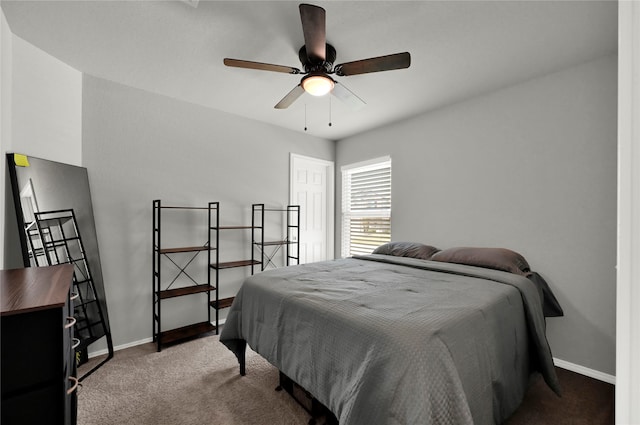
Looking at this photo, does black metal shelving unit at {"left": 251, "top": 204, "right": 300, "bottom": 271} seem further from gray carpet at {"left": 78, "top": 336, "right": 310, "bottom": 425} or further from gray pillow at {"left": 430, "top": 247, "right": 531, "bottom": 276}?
gray pillow at {"left": 430, "top": 247, "right": 531, "bottom": 276}

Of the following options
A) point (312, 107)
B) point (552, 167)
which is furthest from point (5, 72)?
point (552, 167)

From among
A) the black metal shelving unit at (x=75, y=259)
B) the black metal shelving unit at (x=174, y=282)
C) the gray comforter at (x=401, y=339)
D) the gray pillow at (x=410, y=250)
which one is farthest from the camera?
the gray pillow at (x=410, y=250)

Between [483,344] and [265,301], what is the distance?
4.36 ft

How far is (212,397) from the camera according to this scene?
6.64 ft

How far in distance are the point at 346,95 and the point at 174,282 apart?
2633mm

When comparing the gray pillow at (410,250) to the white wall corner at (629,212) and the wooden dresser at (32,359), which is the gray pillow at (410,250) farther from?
the wooden dresser at (32,359)

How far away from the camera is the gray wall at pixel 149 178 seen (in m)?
2.70

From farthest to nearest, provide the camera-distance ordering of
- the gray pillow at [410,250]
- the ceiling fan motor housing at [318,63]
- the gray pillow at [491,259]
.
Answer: the gray pillow at [410,250]
the gray pillow at [491,259]
the ceiling fan motor housing at [318,63]

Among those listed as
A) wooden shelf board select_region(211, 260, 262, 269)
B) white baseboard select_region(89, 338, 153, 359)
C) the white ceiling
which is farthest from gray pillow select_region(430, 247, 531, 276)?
white baseboard select_region(89, 338, 153, 359)

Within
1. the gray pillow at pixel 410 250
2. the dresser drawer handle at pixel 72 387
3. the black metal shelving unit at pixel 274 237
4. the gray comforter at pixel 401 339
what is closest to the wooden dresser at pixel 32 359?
the dresser drawer handle at pixel 72 387

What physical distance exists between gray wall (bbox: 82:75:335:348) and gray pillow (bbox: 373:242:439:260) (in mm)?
1818

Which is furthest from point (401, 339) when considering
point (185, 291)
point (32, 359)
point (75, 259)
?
point (75, 259)

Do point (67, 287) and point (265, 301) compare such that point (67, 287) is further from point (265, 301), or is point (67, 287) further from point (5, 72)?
point (5, 72)

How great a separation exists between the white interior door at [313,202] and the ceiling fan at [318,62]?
204cm
